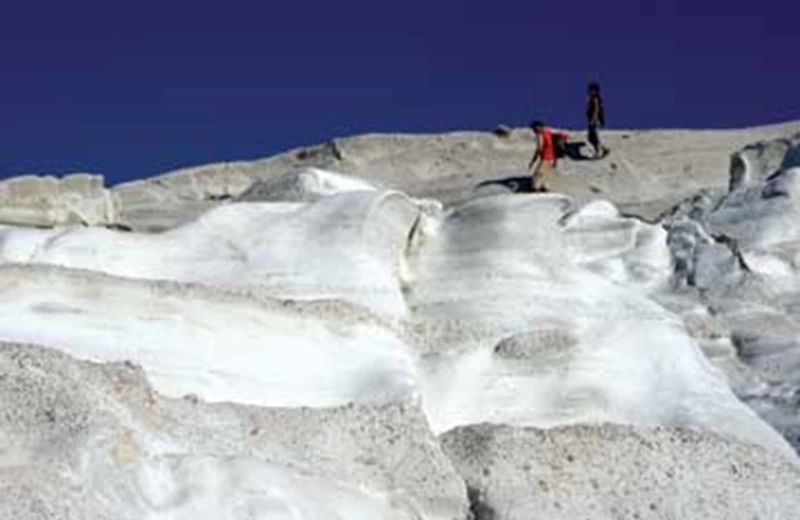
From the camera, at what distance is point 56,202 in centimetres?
1588

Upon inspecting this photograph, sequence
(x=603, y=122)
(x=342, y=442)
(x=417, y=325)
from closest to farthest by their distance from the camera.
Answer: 1. (x=342, y=442)
2. (x=417, y=325)
3. (x=603, y=122)

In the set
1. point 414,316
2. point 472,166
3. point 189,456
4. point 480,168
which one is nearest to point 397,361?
point 414,316

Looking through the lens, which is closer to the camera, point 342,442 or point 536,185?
point 342,442

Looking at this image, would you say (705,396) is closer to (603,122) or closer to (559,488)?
(559,488)

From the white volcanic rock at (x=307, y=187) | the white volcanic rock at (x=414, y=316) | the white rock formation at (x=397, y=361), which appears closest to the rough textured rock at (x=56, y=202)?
the white rock formation at (x=397, y=361)

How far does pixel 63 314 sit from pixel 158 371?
25.6 inches

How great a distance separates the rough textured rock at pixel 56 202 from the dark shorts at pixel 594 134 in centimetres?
953

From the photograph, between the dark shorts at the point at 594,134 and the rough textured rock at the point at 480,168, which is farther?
the dark shorts at the point at 594,134

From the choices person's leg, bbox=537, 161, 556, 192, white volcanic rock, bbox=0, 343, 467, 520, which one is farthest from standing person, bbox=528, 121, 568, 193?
white volcanic rock, bbox=0, 343, 467, 520

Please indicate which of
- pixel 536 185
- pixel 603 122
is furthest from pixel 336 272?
pixel 603 122

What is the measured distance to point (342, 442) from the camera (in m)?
8.20

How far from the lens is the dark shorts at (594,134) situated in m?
25.7

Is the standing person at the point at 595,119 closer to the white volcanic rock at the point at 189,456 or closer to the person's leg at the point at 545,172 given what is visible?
the person's leg at the point at 545,172

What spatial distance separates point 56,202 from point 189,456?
29.0 feet
